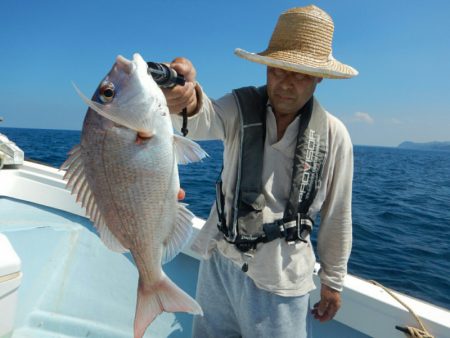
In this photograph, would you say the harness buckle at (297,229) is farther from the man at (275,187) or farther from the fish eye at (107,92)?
the fish eye at (107,92)

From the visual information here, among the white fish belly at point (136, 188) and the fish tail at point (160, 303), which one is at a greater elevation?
the white fish belly at point (136, 188)

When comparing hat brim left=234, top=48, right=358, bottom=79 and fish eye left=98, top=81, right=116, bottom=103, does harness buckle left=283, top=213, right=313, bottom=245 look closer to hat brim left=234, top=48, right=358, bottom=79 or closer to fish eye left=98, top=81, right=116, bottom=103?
hat brim left=234, top=48, right=358, bottom=79

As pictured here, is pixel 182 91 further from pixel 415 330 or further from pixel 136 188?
pixel 415 330

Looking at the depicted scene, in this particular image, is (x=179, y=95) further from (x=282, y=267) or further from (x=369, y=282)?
(x=369, y=282)

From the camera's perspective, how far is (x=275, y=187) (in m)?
1.98

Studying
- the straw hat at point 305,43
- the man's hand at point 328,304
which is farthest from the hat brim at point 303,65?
the man's hand at point 328,304

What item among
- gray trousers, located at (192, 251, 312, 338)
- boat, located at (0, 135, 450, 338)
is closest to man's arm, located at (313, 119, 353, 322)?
gray trousers, located at (192, 251, 312, 338)

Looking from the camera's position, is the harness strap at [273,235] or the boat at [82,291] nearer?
the harness strap at [273,235]

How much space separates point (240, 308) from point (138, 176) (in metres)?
0.98

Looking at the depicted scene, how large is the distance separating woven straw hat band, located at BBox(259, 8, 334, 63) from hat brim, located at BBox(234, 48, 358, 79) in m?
0.05

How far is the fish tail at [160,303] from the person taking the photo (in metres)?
1.52

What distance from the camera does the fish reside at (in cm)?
142

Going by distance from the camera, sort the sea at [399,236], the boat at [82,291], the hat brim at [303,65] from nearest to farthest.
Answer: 1. the hat brim at [303,65]
2. the boat at [82,291]
3. the sea at [399,236]

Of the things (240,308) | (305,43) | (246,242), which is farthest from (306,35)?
(240,308)
